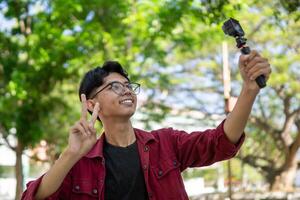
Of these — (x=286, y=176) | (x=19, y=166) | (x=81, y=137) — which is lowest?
(x=81, y=137)

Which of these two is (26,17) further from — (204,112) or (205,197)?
(204,112)

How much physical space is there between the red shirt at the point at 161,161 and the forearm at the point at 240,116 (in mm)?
34

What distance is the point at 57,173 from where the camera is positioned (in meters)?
2.21

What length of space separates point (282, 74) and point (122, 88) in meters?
16.3

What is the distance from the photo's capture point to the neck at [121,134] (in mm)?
2574

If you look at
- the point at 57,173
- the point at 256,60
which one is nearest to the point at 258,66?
the point at 256,60

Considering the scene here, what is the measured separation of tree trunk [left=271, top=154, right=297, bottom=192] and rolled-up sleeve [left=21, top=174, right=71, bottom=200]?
20385 mm

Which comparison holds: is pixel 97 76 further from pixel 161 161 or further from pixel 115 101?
pixel 161 161

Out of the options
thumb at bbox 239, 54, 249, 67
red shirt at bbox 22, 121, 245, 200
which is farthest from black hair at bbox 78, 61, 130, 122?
thumb at bbox 239, 54, 249, 67

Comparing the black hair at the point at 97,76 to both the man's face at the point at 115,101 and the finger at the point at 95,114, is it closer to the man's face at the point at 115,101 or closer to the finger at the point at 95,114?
the man's face at the point at 115,101

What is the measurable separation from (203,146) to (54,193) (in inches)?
26.9

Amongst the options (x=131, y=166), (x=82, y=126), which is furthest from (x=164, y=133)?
(x=82, y=126)

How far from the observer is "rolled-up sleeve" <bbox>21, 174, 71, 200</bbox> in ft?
7.30

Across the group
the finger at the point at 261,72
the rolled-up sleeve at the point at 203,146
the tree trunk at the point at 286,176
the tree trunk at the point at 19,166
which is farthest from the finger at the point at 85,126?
the tree trunk at the point at 286,176
